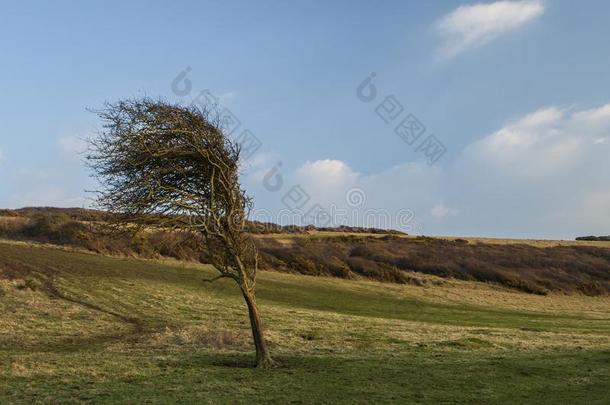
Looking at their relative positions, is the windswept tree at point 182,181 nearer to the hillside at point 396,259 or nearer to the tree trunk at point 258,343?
the tree trunk at point 258,343

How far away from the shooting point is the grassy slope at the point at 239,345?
1509 cm

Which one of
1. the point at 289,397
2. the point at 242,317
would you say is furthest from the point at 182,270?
the point at 289,397

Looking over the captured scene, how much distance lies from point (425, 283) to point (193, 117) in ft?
167

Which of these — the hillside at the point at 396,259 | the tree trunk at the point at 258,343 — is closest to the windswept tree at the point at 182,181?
the tree trunk at the point at 258,343

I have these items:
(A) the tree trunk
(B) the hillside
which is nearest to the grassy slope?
(A) the tree trunk

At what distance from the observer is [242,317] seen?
106 ft

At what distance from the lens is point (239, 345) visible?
23.8 meters

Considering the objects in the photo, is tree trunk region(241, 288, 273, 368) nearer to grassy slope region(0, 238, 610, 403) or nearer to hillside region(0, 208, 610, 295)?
grassy slope region(0, 238, 610, 403)

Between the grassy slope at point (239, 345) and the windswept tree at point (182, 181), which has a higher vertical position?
the windswept tree at point (182, 181)

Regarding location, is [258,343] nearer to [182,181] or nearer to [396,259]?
[182,181]

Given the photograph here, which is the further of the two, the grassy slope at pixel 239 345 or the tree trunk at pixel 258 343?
the tree trunk at pixel 258 343

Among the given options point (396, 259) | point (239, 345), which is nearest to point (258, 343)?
point (239, 345)

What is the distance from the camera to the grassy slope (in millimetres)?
15094

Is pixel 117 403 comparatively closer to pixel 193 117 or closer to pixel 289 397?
pixel 289 397
